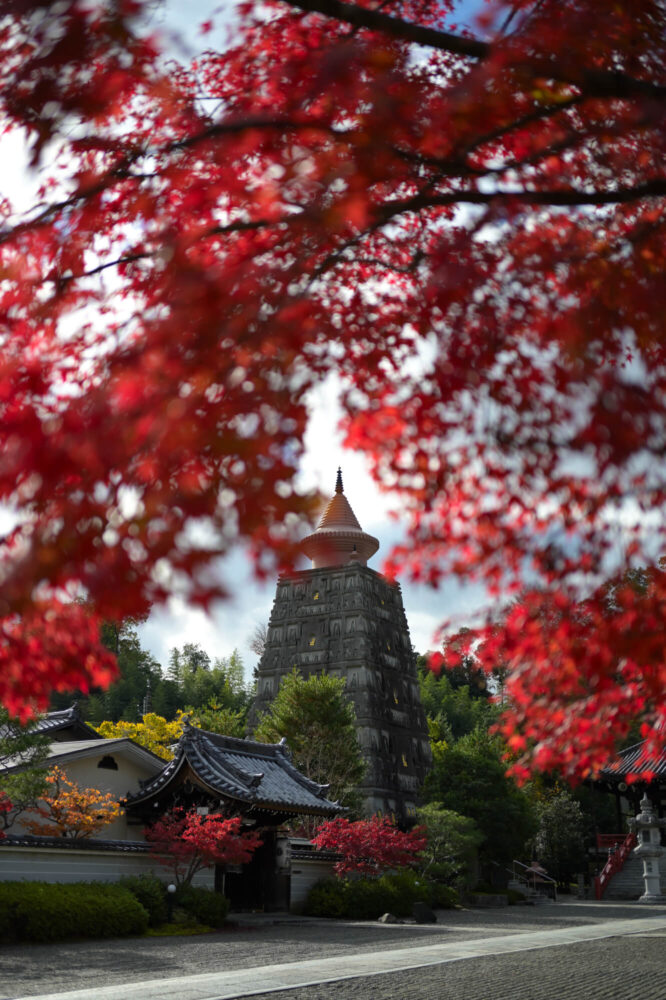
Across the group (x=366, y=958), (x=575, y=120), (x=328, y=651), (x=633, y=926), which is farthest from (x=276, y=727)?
(x=575, y=120)

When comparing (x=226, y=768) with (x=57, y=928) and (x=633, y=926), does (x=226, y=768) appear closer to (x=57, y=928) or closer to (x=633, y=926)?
(x=57, y=928)

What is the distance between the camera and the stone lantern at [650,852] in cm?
3189

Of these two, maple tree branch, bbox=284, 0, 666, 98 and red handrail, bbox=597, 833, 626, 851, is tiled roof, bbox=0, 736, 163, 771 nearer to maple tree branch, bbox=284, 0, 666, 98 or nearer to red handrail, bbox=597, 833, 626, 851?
maple tree branch, bbox=284, 0, 666, 98

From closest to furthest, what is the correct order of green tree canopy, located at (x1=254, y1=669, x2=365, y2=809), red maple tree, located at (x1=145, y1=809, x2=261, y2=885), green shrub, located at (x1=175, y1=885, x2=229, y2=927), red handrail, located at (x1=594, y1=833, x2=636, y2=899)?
red maple tree, located at (x1=145, y1=809, x2=261, y2=885) < green shrub, located at (x1=175, y1=885, x2=229, y2=927) < red handrail, located at (x1=594, y1=833, x2=636, y2=899) < green tree canopy, located at (x1=254, y1=669, x2=365, y2=809)

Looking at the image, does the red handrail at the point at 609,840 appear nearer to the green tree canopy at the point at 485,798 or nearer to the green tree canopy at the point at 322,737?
the green tree canopy at the point at 485,798

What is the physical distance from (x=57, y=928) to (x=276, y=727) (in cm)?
2348

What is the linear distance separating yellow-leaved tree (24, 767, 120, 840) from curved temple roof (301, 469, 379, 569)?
3277 centimetres

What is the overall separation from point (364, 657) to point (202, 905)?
29999 millimetres

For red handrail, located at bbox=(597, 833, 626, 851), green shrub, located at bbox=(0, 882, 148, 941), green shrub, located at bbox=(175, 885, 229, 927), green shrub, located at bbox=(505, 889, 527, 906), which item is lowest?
green shrub, located at bbox=(505, 889, 527, 906)

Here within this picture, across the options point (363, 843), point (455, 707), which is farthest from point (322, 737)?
point (455, 707)

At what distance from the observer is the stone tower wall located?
4897cm

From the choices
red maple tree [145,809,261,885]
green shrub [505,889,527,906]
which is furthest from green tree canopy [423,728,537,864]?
red maple tree [145,809,261,885]

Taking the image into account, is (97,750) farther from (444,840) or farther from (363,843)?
(444,840)

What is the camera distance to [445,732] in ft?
191
